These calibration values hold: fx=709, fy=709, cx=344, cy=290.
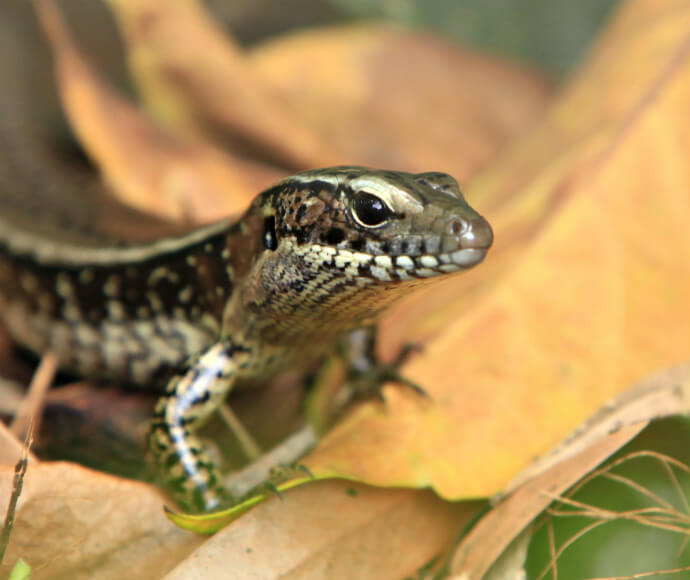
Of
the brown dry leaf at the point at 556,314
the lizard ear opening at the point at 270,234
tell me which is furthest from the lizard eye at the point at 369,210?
the brown dry leaf at the point at 556,314

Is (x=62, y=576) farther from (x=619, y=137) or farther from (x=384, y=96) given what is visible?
(x=384, y=96)

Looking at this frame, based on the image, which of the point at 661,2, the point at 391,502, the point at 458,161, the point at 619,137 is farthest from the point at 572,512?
the point at 661,2

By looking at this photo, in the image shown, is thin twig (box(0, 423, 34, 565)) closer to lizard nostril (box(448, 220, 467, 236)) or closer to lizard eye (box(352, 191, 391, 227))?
lizard eye (box(352, 191, 391, 227))

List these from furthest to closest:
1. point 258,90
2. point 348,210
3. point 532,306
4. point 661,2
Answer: point 258,90, point 661,2, point 532,306, point 348,210

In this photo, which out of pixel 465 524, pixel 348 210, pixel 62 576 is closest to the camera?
pixel 62 576

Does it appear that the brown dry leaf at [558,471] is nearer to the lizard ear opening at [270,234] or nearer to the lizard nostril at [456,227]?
the lizard nostril at [456,227]

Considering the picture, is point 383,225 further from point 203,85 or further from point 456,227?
point 203,85
